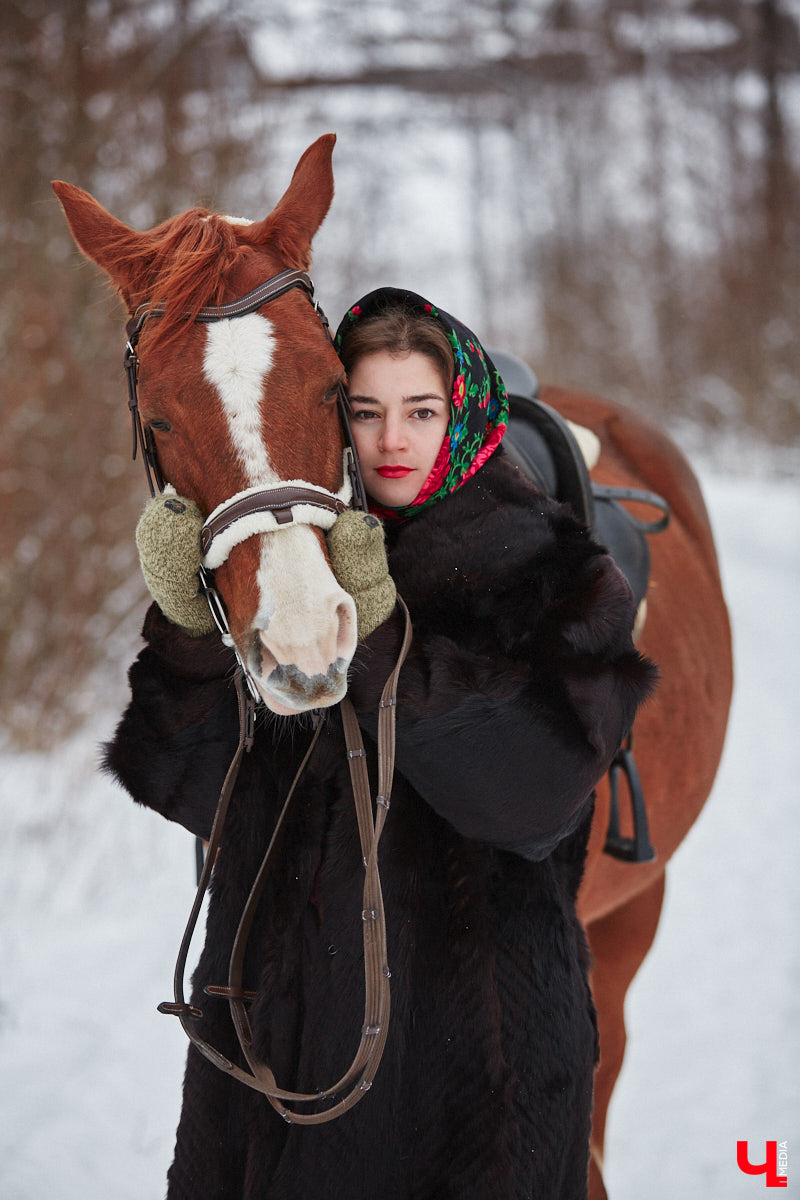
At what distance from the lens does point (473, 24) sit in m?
11.0

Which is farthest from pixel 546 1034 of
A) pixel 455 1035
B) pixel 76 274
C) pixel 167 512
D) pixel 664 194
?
pixel 664 194

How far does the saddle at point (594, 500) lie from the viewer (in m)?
2.04

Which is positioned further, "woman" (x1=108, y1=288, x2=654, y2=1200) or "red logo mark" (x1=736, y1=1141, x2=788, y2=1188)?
"red logo mark" (x1=736, y1=1141, x2=788, y2=1188)

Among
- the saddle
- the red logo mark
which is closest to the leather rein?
the saddle

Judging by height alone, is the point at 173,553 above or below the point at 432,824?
above

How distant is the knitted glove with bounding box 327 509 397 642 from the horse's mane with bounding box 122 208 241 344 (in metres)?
0.37

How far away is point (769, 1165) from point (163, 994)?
2.08 m

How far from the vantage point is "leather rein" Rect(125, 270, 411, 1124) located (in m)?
1.20

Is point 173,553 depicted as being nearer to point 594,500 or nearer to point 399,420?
point 399,420

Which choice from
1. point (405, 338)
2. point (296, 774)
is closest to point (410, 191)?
point (405, 338)

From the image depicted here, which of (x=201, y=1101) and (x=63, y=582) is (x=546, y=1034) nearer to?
(x=201, y=1101)

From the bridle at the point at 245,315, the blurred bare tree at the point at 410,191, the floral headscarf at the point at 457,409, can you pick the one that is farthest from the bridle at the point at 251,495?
the blurred bare tree at the point at 410,191

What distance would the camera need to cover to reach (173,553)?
1.23 meters

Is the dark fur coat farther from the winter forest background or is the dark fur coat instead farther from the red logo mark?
the red logo mark
